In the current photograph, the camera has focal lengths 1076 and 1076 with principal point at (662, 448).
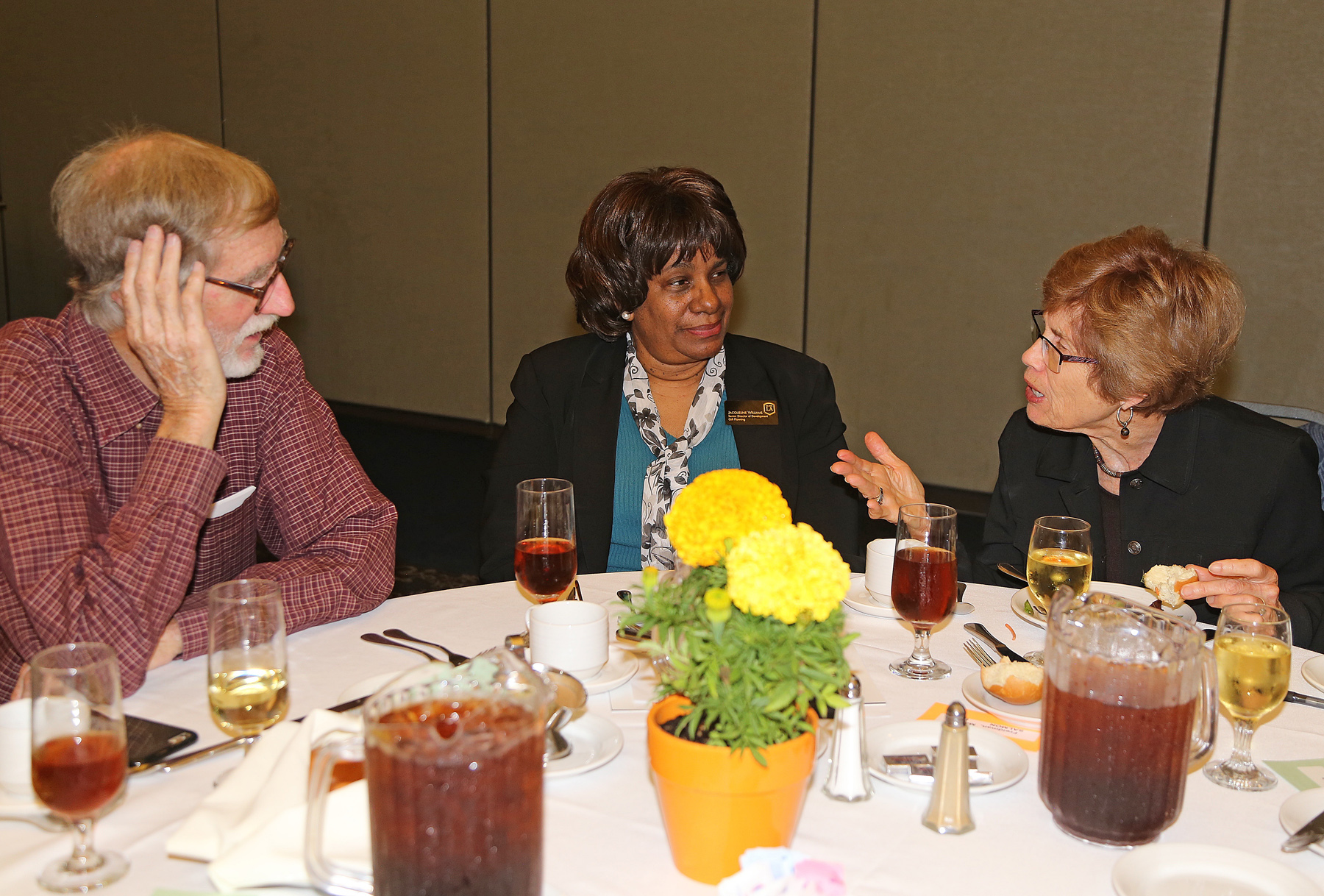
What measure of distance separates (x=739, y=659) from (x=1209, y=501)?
1.67 meters

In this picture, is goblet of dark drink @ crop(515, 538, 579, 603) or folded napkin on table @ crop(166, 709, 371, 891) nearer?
folded napkin on table @ crop(166, 709, 371, 891)

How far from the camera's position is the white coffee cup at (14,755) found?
1.12 meters

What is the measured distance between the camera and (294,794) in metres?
1.07

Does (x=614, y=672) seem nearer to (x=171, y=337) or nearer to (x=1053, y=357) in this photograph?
(x=171, y=337)

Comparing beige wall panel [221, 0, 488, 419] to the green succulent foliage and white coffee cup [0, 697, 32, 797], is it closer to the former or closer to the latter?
white coffee cup [0, 697, 32, 797]

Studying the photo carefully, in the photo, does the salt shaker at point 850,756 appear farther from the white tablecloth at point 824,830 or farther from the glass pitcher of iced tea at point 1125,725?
the glass pitcher of iced tea at point 1125,725

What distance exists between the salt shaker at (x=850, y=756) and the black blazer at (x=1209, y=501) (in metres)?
1.14

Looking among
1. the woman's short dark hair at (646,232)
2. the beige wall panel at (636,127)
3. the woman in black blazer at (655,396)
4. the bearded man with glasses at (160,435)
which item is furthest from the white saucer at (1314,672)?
the beige wall panel at (636,127)

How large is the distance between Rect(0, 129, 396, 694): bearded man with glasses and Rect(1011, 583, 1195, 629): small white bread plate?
1.09 meters

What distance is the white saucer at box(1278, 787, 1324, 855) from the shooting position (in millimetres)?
1135

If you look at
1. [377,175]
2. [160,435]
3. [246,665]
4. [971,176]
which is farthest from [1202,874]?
[377,175]

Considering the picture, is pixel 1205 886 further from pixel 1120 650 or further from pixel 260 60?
pixel 260 60

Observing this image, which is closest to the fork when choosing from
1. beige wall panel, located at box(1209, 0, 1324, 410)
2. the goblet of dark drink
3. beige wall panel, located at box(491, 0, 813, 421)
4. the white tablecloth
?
the white tablecloth

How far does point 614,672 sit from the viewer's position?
5.02ft
